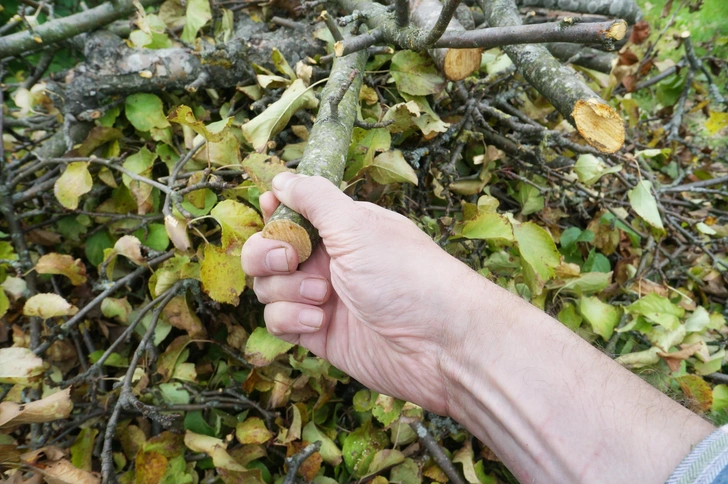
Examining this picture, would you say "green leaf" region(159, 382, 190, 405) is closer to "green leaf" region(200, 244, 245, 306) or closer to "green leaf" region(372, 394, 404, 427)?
"green leaf" region(200, 244, 245, 306)

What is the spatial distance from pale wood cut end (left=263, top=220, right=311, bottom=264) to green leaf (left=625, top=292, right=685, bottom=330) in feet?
4.04

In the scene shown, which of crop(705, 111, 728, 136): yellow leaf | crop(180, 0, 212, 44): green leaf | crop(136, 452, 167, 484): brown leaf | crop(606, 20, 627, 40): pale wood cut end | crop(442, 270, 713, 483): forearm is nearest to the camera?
crop(606, 20, 627, 40): pale wood cut end

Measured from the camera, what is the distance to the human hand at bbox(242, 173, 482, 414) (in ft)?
3.51

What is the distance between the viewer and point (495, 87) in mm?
1861

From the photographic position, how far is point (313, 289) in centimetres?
120

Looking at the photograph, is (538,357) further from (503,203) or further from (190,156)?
(190,156)

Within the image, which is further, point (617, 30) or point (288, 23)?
point (288, 23)

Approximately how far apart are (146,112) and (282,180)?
0.82 m

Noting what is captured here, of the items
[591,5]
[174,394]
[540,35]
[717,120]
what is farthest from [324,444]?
[717,120]

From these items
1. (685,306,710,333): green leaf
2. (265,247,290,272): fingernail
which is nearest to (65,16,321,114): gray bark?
(265,247,290,272): fingernail

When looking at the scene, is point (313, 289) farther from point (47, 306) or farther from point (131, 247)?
point (47, 306)

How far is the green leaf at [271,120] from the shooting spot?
1298 mm

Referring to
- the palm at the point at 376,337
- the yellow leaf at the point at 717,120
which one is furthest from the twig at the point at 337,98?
the yellow leaf at the point at 717,120

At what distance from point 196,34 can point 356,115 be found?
2.96 ft
